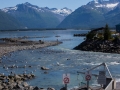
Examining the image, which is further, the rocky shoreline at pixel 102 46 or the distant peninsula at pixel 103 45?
the distant peninsula at pixel 103 45

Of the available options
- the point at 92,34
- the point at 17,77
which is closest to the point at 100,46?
the point at 92,34

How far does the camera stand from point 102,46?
7206 centimetres

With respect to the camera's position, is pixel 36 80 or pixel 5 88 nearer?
pixel 5 88

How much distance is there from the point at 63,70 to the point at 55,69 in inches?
62.4

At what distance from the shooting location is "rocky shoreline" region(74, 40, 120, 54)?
225 ft

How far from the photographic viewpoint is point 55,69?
42281mm

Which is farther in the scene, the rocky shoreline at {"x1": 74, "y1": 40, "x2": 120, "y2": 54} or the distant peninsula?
the distant peninsula

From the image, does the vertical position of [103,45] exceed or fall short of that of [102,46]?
it exceeds it

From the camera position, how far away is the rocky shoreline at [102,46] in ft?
225

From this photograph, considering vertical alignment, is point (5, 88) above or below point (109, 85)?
below

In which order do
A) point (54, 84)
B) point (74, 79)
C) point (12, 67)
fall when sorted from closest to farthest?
point (54, 84) < point (74, 79) < point (12, 67)

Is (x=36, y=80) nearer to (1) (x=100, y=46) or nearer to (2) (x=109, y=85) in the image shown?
(2) (x=109, y=85)

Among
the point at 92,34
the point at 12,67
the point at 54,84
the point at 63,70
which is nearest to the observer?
the point at 54,84

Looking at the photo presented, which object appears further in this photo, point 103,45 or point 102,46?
point 103,45
